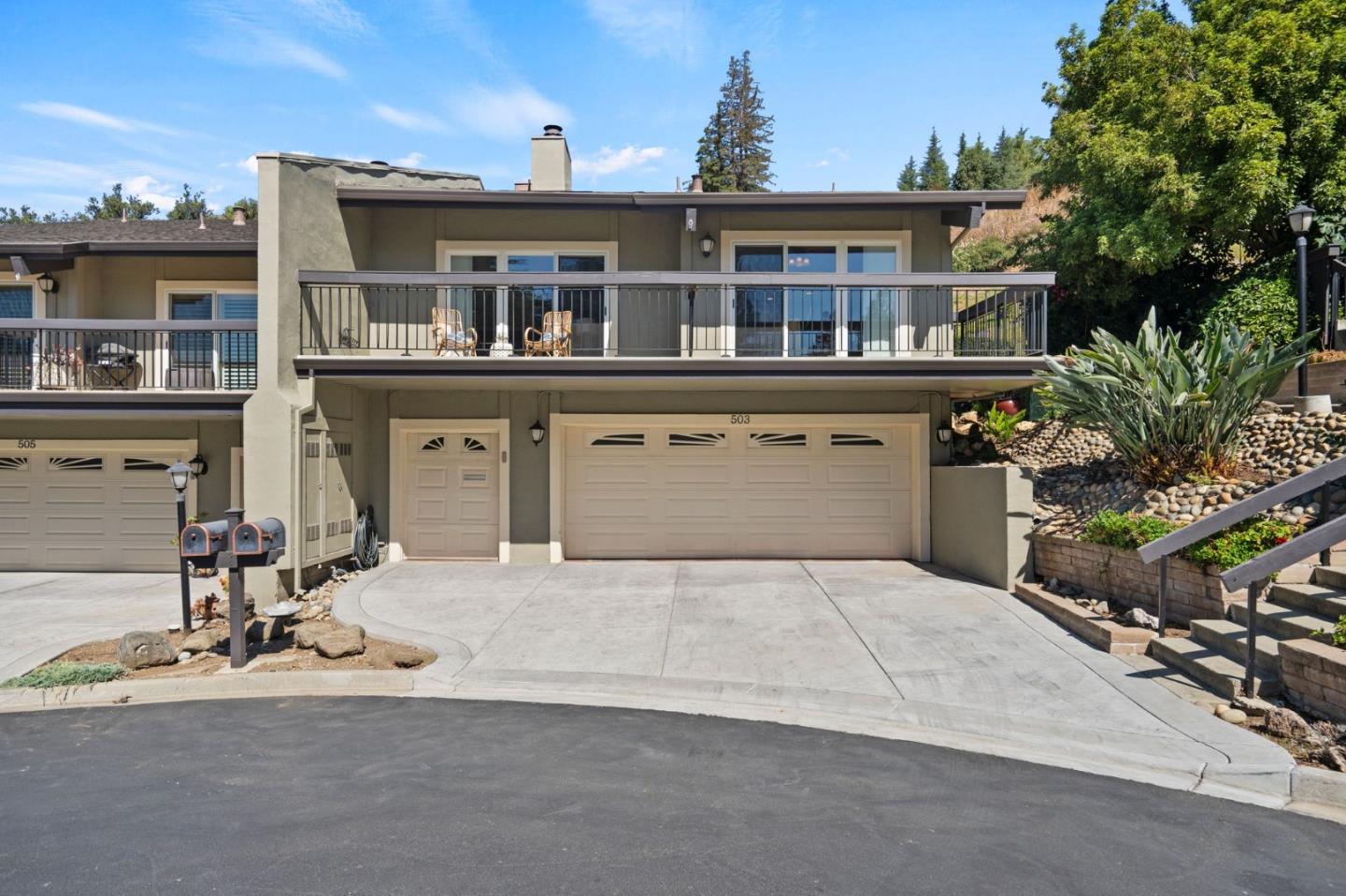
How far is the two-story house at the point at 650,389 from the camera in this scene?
464 inches

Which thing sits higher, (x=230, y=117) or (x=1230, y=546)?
(x=230, y=117)

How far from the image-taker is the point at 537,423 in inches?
485

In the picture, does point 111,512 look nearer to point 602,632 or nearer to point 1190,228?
point 602,632

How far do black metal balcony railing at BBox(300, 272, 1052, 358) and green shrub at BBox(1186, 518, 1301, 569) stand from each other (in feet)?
14.4

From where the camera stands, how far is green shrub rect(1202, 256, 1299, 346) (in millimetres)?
13734

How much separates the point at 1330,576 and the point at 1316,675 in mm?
1790

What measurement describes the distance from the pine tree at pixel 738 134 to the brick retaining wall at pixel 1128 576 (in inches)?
1594

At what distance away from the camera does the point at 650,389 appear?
12.1 m

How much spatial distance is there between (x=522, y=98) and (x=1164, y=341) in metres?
12.5

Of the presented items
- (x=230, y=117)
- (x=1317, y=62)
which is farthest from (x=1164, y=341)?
(x=230, y=117)

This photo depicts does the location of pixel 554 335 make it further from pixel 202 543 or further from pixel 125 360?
pixel 125 360

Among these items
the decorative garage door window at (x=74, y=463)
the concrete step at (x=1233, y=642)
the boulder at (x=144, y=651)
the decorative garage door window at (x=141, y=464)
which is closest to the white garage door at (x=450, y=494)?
the decorative garage door window at (x=141, y=464)

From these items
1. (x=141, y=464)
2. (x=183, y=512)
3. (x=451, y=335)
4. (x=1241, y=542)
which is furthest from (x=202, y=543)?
(x=1241, y=542)

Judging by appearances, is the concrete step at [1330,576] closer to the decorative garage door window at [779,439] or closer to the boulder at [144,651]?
the decorative garage door window at [779,439]
